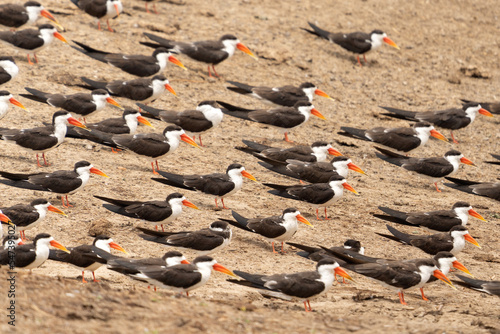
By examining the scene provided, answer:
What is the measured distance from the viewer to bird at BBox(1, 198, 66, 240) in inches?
391

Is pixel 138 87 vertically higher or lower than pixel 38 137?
higher

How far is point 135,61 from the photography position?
16031 millimetres

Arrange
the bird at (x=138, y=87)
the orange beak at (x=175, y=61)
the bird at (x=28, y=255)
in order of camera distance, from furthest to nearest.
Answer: the orange beak at (x=175, y=61) → the bird at (x=138, y=87) → the bird at (x=28, y=255)

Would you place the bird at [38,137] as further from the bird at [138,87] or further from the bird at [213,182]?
the bird at [138,87]

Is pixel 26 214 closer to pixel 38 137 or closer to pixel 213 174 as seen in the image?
pixel 38 137

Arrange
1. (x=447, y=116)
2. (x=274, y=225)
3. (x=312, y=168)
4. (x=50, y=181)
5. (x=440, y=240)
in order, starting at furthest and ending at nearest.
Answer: (x=447, y=116) < (x=312, y=168) < (x=50, y=181) < (x=440, y=240) < (x=274, y=225)

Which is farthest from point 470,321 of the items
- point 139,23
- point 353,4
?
point 353,4

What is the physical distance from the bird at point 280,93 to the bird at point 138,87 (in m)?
1.69

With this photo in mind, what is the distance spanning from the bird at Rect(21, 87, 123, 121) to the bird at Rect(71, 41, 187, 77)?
1.84 meters

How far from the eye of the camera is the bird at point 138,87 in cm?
1499

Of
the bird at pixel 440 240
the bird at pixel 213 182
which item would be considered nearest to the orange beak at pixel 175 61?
the bird at pixel 213 182

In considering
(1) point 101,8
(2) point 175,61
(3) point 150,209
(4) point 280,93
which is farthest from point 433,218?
(1) point 101,8

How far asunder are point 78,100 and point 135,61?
244cm

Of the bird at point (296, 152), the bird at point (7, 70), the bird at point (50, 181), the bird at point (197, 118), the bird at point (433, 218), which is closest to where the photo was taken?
the bird at point (50, 181)
